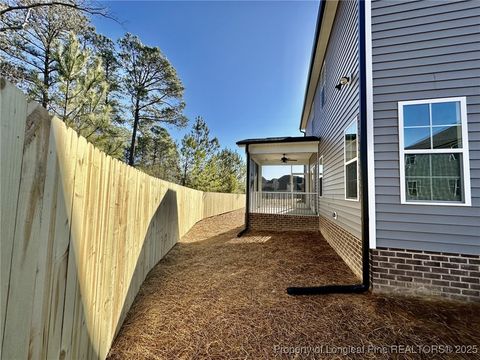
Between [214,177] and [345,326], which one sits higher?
[214,177]

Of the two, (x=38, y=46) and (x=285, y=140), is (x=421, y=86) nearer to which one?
(x=285, y=140)

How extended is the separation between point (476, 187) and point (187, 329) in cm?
442

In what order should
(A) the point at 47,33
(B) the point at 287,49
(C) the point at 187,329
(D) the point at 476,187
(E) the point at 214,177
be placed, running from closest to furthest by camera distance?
(C) the point at 187,329 < (D) the point at 476,187 < (A) the point at 47,33 < (B) the point at 287,49 < (E) the point at 214,177

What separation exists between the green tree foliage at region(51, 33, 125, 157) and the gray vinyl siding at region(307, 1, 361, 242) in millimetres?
10389

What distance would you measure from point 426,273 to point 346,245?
158 centimetres

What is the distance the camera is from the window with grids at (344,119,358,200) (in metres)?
4.42

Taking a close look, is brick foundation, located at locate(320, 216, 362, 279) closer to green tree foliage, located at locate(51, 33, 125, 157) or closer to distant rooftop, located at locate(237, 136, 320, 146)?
distant rooftop, located at locate(237, 136, 320, 146)

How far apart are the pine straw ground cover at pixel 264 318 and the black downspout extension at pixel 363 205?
0.13m

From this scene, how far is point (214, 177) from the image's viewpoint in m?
20.9

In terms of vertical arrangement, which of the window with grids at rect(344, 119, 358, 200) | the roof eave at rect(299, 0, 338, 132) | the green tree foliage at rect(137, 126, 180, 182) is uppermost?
the roof eave at rect(299, 0, 338, 132)

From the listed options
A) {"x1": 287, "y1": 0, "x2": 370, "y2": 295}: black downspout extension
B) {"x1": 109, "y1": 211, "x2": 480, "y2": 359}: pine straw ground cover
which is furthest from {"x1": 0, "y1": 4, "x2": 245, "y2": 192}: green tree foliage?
{"x1": 109, "y1": 211, "x2": 480, "y2": 359}: pine straw ground cover

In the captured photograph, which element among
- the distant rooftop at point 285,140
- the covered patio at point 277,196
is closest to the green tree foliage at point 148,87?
the covered patio at point 277,196

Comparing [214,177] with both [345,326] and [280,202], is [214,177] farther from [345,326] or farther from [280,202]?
[345,326]

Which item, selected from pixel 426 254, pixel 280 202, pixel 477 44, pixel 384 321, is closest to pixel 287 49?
pixel 280 202
